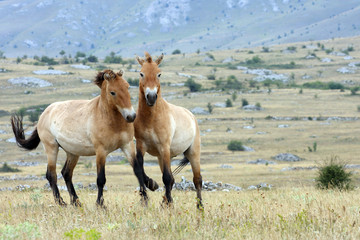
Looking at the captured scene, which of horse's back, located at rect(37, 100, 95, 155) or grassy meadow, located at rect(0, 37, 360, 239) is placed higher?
horse's back, located at rect(37, 100, 95, 155)

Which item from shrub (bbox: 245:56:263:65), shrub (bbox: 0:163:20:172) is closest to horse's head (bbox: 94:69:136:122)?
shrub (bbox: 0:163:20:172)

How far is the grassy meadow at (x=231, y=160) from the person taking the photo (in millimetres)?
6824

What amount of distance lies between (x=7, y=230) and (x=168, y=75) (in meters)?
83.6

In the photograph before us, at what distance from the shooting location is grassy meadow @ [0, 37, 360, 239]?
6.82 m

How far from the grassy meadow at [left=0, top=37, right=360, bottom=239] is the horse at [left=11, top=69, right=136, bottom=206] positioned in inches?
33.4

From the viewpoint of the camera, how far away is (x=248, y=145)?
43.2 m

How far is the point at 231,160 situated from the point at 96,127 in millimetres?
27645

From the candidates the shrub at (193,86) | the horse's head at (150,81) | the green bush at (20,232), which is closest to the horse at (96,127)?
the horse's head at (150,81)

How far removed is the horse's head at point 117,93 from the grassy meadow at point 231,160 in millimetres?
1739

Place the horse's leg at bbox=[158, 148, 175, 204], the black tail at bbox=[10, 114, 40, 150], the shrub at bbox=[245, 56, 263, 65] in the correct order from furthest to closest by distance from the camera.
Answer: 1. the shrub at bbox=[245, 56, 263, 65]
2. the black tail at bbox=[10, 114, 40, 150]
3. the horse's leg at bbox=[158, 148, 175, 204]

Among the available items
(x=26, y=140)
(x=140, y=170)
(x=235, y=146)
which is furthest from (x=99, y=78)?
(x=235, y=146)

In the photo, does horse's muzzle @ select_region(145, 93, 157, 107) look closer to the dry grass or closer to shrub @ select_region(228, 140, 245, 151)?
the dry grass

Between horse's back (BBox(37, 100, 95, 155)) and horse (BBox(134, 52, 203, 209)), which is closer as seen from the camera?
horse (BBox(134, 52, 203, 209))

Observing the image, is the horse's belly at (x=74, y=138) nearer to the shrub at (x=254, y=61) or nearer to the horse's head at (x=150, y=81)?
the horse's head at (x=150, y=81)
